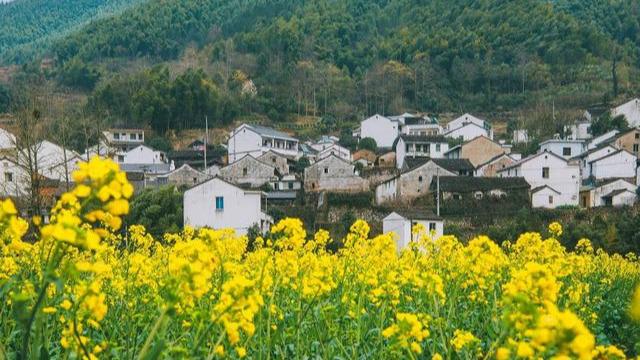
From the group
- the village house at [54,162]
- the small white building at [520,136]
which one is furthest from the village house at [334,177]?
the small white building at [520,136]

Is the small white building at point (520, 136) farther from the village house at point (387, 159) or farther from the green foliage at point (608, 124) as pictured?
the village house at point (387, 159)

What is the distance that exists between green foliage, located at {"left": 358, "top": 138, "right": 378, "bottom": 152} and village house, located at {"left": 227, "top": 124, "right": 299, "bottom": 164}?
5840 millimetres

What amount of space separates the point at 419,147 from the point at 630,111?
20655mm

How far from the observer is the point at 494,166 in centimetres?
4066

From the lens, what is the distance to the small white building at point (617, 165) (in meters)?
37.7

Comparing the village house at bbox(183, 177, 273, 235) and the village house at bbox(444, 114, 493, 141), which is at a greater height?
the village house at bbox(444, 114, 493, 141)

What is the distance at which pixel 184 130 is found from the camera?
59.9 m

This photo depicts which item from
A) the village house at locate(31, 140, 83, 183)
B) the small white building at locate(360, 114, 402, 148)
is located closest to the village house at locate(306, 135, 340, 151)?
the small white building at locate(360, 114, 402, 148)

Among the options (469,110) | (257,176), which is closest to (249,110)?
(469,110)

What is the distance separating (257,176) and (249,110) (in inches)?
1078

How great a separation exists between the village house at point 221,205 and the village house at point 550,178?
16.3 meters

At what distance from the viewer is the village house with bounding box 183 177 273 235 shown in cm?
2702

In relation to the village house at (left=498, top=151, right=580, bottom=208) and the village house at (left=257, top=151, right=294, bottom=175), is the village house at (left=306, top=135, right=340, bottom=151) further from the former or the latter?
the village house at (left=498, top=151, right=580, bottom=208)

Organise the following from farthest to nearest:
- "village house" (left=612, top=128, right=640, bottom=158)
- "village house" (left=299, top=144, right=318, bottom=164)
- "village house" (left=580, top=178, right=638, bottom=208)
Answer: "village house" (left=299, top=144, right=318, bottom=164)
"village house" (left=612, top=128, right=640, bottom=158)
"village house" (left=580, top=178, right=638, bottom=208)
